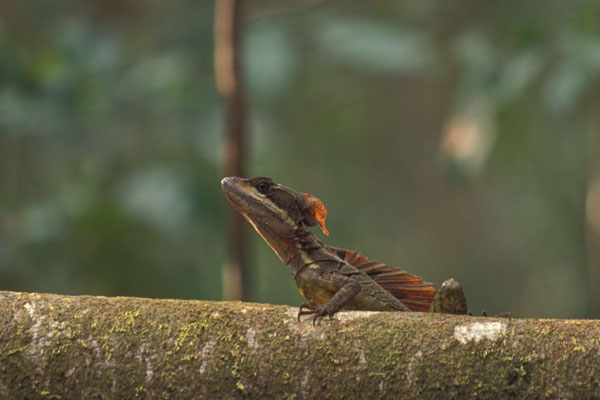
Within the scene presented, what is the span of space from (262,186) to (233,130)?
178 centimetres

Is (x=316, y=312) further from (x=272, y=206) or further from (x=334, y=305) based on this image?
(x=272, y=206)

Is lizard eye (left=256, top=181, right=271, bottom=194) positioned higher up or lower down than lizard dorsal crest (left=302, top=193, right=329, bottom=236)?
higher up

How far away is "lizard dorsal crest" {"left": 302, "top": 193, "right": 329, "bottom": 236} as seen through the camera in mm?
4191

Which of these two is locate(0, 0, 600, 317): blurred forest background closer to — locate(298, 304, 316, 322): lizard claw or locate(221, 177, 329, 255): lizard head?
locate(221, 177, 329, 255): lizard head

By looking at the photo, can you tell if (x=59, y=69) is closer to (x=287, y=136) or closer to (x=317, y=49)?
(x=317, y=49)

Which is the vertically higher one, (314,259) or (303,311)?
(303,311)

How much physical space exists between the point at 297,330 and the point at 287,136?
739 cm

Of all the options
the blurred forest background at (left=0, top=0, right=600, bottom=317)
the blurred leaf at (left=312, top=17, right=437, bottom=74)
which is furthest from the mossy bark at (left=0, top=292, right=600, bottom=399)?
the blurred leaf at (left=312, top=17, right=437, bottom=74)

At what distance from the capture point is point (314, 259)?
4.07 m

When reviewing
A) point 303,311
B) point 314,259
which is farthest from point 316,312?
point 314,259

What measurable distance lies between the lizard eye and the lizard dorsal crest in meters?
0.20

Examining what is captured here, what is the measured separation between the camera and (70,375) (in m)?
2.72

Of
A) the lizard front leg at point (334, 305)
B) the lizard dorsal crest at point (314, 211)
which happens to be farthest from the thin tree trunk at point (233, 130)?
the lizard front leg at point (334, 305)

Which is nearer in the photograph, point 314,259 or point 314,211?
point 314,259
